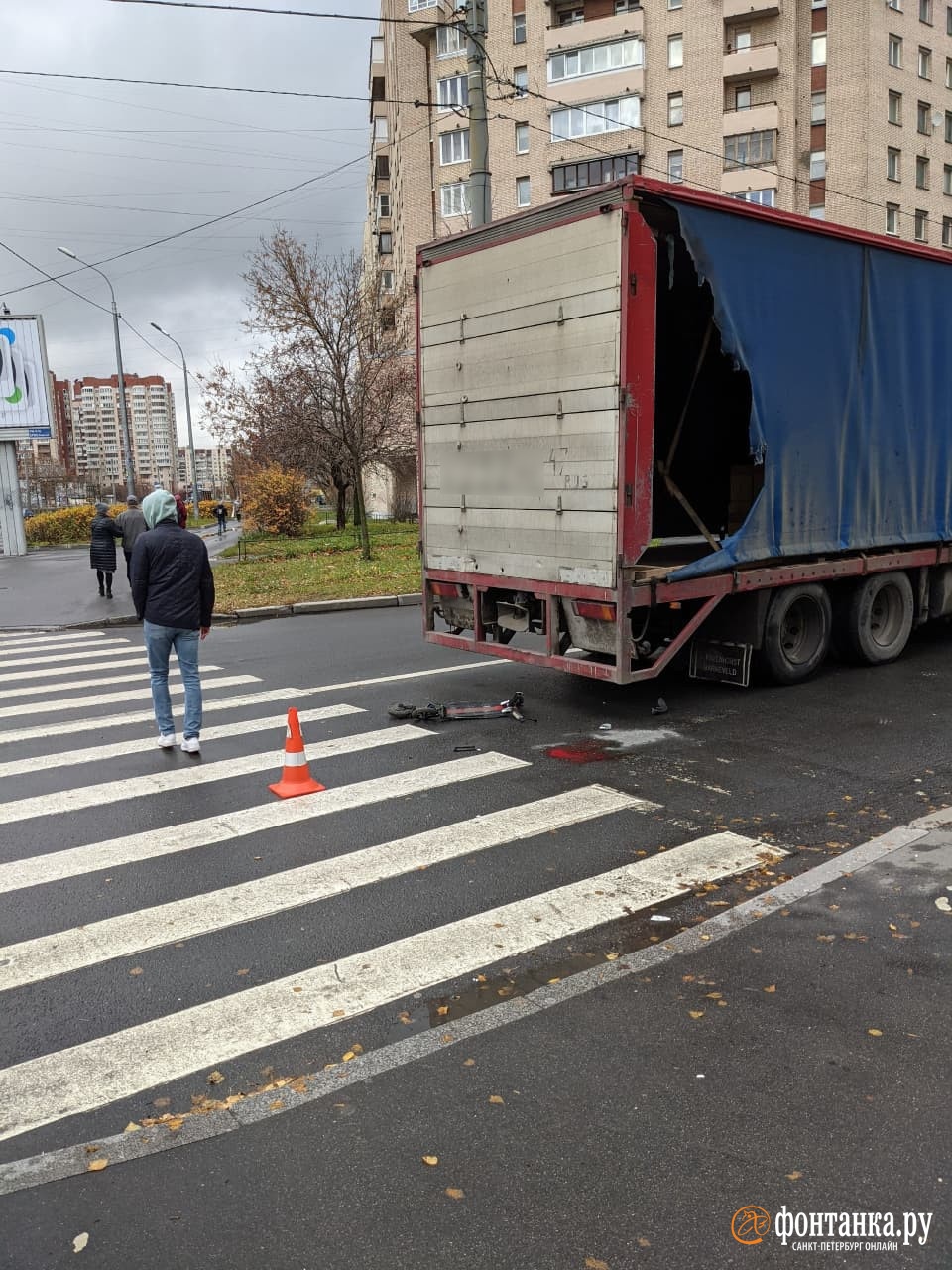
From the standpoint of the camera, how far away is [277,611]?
50.9ft

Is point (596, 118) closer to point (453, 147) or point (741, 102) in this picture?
point (741, 102)

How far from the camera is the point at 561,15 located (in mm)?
46562

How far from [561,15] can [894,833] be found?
170 feet

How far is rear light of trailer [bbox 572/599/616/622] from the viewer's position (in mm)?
7324

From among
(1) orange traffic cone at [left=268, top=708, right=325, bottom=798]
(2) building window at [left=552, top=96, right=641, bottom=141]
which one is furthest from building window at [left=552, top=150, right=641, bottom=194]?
(1) orange traffic cone at [left=268, top=708, right=325, bottom=798]

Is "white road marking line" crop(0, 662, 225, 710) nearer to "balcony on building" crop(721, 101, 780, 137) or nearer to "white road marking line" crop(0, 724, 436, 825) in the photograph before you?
"white road marking line" crop(0, 724, 436, 825)

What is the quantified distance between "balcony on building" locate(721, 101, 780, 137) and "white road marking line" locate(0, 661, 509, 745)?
42.5m

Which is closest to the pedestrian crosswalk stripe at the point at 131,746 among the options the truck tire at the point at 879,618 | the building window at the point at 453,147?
the truck tire at the point at 879,618

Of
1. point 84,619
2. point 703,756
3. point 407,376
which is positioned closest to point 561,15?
point 407,376

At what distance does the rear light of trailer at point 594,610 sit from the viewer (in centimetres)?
732

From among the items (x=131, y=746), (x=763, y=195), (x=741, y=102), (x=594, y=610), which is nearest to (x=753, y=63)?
(x=741, y=102)

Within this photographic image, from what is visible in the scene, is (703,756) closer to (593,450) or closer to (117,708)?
(593,450)

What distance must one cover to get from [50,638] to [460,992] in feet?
38.7

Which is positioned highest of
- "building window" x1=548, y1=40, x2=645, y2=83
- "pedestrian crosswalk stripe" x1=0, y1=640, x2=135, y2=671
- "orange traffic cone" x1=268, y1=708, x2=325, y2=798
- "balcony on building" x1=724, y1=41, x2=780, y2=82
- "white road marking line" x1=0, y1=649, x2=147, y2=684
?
"building window" x1=548, y1=40, x2=645, y2=83
